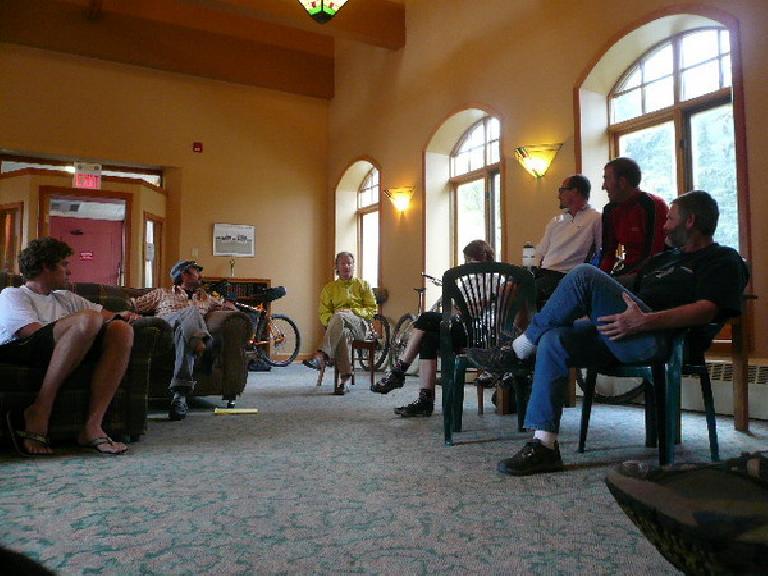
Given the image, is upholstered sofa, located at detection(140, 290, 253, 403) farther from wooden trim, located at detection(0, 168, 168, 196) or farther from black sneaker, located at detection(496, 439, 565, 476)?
wooden trim, located at detection(0, 168, 168, 196)


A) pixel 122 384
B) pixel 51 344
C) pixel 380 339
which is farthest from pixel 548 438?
pixel 380 339

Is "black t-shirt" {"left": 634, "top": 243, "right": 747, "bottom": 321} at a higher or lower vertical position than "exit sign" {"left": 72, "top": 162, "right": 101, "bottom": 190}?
lower

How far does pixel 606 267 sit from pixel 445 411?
4.32 ft

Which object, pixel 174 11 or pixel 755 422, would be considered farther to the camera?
pixel 174 11

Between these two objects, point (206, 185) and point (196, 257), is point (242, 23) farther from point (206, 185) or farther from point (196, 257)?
point (196, 257)

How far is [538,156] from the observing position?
5289mm

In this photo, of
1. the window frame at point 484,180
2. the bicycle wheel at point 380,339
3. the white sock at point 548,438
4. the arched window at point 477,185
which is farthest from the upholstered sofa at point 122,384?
the arched window at point 477,185

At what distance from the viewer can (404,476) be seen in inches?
86.0

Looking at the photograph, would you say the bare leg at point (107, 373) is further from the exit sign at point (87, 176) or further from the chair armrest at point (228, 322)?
the exit sign at point (87, 176)

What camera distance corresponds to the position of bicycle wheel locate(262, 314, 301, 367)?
8227mm

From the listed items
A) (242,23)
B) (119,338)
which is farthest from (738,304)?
(242,23)

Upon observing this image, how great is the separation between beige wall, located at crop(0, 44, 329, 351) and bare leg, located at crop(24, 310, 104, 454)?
5870 mm

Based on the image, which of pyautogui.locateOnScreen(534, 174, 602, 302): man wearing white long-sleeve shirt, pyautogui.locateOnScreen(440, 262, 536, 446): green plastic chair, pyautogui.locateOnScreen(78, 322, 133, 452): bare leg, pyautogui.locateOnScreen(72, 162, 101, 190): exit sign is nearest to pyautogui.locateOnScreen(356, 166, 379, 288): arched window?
pyautogui.locateOnScreen(72, 162, 101, 190): exit sign

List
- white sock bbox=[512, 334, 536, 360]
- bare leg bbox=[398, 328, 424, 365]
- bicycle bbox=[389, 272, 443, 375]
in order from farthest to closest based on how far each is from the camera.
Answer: bicycle bbox=[389, 272, 443, 375], bare leg bbox=[398, 328, 424, 365], white sock bbox=[512, 334, 536, 360]
